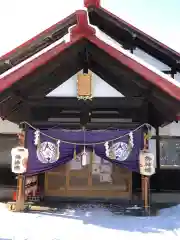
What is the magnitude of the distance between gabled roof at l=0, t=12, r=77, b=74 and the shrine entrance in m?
3.84

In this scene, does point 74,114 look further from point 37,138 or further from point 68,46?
point 68,46

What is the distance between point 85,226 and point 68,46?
407cm

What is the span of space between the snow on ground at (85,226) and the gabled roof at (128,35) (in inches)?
192

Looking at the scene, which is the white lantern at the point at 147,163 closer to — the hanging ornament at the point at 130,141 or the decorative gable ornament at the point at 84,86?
the hanging ornament at the point at 130,141

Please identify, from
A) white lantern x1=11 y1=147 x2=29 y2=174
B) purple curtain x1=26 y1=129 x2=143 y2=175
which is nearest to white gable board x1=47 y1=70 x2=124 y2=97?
purple curtain x1=26 y1=129 x2=143 y2=175

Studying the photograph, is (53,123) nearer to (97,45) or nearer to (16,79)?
(16,79)

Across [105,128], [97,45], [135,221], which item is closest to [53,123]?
[105,128]

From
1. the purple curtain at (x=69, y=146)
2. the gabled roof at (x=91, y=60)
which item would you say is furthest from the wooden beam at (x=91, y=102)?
the purple curtain at (x=69, y=146)

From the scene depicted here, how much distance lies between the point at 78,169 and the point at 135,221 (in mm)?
3314

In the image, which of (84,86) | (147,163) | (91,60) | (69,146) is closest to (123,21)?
(91,60)

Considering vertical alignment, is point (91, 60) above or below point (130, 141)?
above

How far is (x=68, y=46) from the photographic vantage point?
6129 mm

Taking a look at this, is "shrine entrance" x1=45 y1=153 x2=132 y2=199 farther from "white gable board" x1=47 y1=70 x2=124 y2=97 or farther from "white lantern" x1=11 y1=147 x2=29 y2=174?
"white gable board" x1=47 y1=70 x2=124 y2=97

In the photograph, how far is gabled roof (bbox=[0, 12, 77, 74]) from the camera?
Answer: 8.52m
